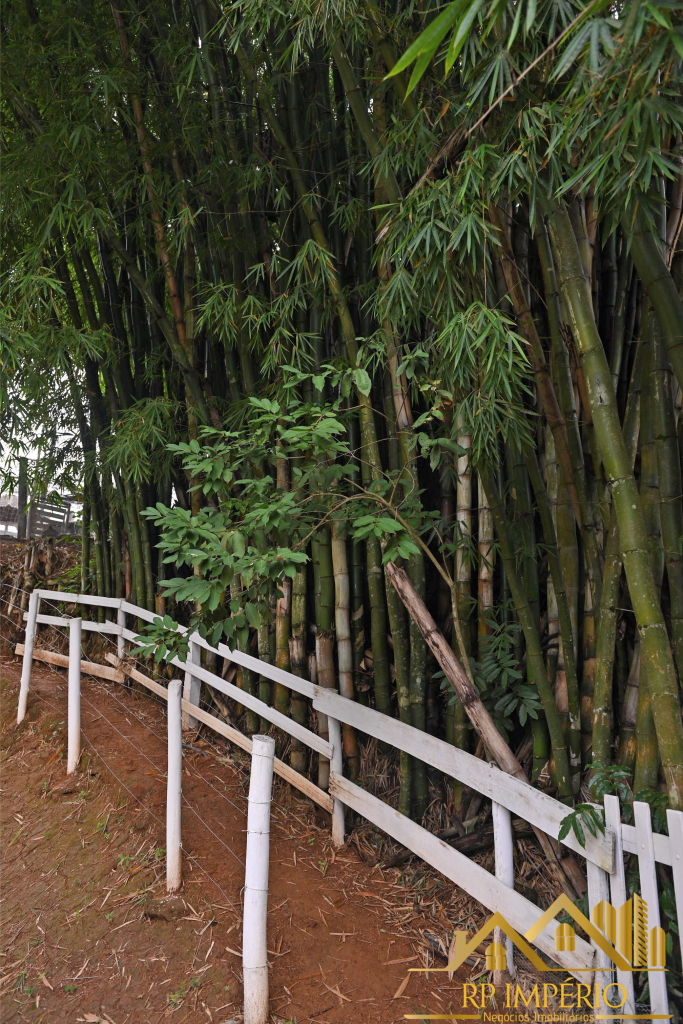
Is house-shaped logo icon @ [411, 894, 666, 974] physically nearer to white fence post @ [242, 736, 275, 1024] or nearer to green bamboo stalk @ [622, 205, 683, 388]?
white fence post @ [242, 736, 275, 1024]

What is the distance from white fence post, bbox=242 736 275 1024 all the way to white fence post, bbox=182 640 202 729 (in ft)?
5.89

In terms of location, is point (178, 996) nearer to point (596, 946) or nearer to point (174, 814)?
point (174, 814)

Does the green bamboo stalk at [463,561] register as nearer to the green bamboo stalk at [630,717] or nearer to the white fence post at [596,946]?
the green bamboo stalk at [630,717]

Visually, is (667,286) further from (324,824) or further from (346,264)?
(324,824)

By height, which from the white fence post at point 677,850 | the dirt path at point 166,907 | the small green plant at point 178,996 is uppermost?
the white fence post at point 677,850

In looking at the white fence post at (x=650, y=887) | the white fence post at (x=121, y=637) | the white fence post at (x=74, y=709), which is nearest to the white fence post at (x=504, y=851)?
the white fence post at (x=650, y=887)

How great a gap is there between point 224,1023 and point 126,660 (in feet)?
8.29

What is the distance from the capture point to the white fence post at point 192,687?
3527mm

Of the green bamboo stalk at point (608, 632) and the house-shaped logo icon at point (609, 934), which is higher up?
the green bamboo stalk at point (608, 632)

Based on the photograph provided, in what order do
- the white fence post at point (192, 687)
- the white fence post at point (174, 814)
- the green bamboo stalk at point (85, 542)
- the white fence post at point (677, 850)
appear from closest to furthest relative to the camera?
the white fence post at point (677, 850) → the white fence post at point (174, 814) → the white fence post at point (192, 687) → the green bamboo stalk at point (85, 542)

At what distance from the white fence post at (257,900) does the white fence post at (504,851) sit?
26.4 inches

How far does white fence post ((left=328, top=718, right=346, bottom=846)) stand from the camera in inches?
103

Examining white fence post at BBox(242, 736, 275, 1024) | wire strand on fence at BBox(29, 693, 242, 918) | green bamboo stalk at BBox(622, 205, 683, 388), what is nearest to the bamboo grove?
green bamboo stalk at BBox(622, 205, 683, 388)

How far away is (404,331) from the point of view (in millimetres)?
2430
